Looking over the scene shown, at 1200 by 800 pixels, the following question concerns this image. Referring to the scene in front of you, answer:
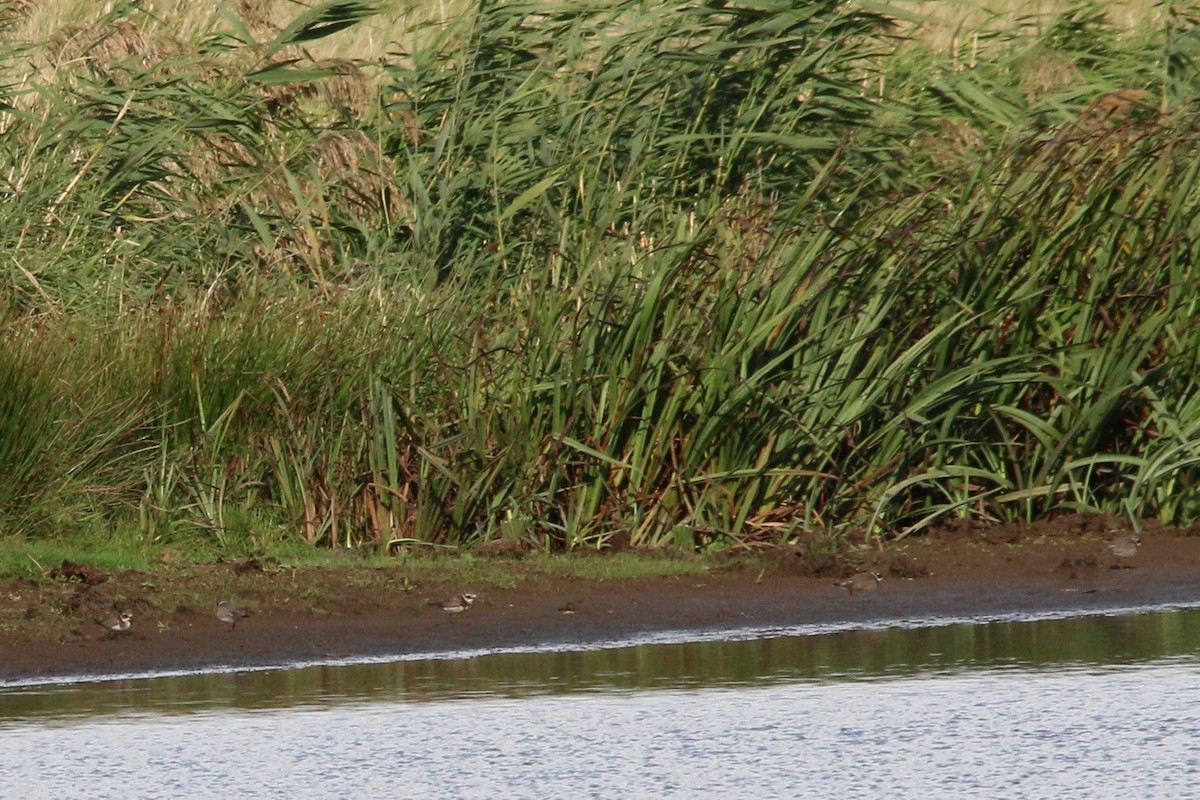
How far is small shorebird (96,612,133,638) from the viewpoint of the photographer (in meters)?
6.87

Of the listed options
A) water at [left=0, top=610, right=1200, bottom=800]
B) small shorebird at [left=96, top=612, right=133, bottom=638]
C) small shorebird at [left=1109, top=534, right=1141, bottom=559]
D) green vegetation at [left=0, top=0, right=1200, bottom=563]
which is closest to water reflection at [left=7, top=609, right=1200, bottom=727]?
water at [left=0, top=610, right=1200, bottom=800]

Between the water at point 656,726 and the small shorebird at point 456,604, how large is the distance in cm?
67

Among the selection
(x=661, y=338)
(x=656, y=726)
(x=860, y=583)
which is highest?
(x=661, y=338)

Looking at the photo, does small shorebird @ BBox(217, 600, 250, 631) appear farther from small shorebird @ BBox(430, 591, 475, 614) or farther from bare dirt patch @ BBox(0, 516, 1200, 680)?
small shorebird @ BBox(430, 591, 475, 614)

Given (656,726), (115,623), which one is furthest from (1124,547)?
(115,623)

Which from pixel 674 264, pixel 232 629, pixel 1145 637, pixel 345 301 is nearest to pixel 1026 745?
pixel 1145 637

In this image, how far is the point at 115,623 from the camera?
6891mm

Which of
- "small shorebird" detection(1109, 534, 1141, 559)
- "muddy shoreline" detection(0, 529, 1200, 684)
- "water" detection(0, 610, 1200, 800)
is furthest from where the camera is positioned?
"small shorebird" detection(1109, 534, 1141, 559)

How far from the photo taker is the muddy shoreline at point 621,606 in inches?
267

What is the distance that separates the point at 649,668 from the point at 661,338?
223 centimetres

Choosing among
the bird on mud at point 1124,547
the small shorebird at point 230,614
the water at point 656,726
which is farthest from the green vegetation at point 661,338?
the water at point 656,726

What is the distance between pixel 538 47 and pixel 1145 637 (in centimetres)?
559

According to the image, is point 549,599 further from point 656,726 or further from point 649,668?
point 656,726

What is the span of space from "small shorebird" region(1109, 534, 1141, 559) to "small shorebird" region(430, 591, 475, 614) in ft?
8.53
